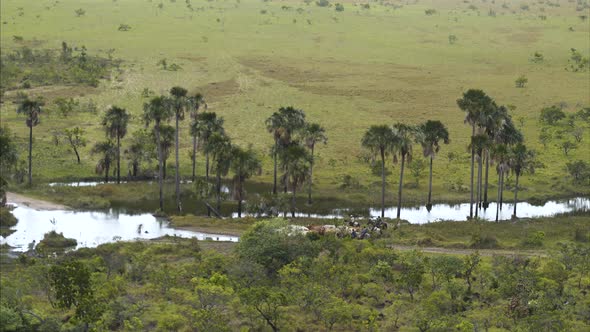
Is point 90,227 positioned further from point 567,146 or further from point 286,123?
point 567,146

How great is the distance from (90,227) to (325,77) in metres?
80.9

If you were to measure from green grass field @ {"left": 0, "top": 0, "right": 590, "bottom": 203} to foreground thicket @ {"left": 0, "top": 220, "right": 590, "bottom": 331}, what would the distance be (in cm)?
3122

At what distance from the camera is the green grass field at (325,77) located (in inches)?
3871

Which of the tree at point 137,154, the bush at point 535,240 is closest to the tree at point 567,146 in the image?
the bush at point 535,240

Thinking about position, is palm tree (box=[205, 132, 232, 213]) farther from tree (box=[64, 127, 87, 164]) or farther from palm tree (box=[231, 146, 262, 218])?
tree (box=[64, 127, 87, 164])

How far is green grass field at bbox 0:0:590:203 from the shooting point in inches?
3871

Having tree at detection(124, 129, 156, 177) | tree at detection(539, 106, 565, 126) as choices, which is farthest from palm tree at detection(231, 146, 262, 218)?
tree at detection(539, 106, 565, 126)

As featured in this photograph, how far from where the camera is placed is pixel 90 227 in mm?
70812

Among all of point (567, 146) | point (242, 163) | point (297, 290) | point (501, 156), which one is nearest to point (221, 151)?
point (242, 163)

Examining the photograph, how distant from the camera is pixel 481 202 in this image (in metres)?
81.4

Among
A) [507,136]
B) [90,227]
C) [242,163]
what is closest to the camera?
[90,227]

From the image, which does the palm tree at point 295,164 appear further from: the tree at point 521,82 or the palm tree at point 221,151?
the tree at point 521,82

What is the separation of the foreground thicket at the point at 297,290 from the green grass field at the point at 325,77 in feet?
102

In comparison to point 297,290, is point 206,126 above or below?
above
